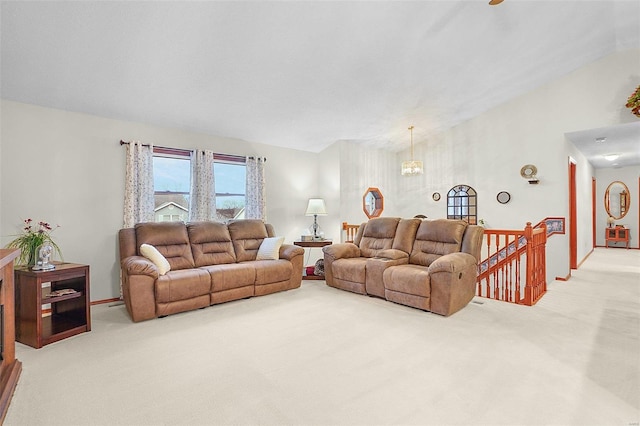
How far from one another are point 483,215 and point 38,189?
7200mm

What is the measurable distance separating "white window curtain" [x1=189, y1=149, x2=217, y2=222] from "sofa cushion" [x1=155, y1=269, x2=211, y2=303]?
1.40 m

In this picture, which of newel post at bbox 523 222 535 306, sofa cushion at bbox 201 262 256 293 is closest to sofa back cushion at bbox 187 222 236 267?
sofa cushion at bbox 201 262 256 293

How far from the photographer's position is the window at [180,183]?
190 inches

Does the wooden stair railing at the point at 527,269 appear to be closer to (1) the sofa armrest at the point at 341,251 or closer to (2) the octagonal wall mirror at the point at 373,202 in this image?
(1) the sofa armrest at the point at 341,251

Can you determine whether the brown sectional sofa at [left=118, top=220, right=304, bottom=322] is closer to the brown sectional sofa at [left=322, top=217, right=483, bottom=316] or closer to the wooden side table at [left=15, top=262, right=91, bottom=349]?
the wooden side table at [left=15, top=262, right=91, bottom=349]

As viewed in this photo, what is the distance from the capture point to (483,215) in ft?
21.8

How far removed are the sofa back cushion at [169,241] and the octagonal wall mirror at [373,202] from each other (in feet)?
12.8

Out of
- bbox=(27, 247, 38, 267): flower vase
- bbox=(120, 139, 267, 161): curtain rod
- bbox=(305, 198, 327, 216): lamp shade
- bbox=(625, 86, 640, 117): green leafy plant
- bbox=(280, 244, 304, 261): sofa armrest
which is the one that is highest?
bbox=(625, 86, 640, 117): green leafy plant

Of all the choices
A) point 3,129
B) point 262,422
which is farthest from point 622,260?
point 3,129

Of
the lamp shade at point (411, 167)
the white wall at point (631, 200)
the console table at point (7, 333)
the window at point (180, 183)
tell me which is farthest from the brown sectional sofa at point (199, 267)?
the white wall at point (631, 200)

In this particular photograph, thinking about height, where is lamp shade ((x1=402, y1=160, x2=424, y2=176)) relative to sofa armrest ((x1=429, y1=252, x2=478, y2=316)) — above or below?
above

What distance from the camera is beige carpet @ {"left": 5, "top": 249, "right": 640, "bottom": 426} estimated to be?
183cm

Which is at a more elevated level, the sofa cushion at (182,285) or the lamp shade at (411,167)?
the lamp shade at (411,167)

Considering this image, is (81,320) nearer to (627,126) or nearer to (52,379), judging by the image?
(52,379)
